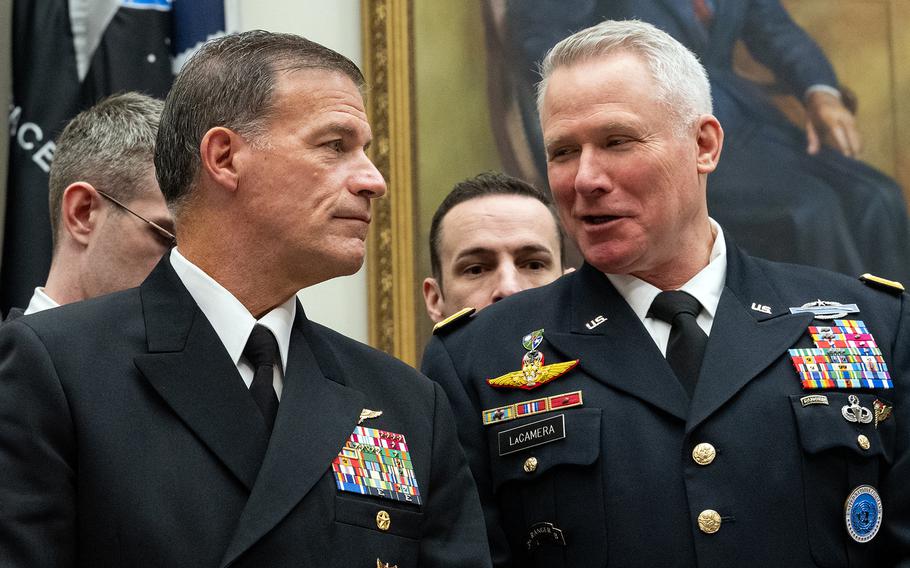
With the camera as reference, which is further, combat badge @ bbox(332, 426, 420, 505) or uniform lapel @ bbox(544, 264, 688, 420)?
uniform lapel @ bbox(544, 264, 688, 420)

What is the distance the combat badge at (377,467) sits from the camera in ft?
7.17

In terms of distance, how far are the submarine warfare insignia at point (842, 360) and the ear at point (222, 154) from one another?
1191 millimetres

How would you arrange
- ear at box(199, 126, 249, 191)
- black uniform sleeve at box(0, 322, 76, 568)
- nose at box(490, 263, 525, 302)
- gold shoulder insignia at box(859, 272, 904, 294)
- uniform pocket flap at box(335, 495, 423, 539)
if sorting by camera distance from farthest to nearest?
nose at box(490, 263, 525, 302), gold shoulder insignia at box(859, 272, 904, 294), ear at box(199, 126, 249, 191), uniform pocket flap at box(335, 495, 423, 539), black uniform sleeve at box(0, 322, 76, 568)

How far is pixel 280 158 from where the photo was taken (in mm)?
2293

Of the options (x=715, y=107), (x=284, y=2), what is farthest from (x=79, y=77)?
(x=715, y=107)

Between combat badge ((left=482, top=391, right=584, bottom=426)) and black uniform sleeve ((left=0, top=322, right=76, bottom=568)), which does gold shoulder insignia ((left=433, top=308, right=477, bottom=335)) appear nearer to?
combat badge ((left=482, top=391, right=584, bottom=426))

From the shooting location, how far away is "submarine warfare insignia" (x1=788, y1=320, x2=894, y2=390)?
2582 millimetres

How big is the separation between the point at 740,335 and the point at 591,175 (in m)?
0.45

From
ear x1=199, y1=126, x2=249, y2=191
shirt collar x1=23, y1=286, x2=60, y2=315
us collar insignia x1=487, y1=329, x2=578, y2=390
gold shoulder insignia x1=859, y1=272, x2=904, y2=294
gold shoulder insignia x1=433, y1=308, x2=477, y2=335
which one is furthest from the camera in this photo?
shirt collar x1=23, y1=286, x2=60, y2=315

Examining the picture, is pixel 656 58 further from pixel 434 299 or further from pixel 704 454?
pixel 434 299

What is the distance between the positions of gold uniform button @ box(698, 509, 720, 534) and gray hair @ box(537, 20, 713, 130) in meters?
0.81

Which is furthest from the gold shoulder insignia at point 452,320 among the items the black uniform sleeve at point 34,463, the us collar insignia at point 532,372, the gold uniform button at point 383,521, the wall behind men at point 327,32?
the wall behind men at point 327,32

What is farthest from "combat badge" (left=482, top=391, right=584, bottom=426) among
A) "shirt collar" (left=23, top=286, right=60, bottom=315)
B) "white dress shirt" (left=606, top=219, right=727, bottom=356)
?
"shirt collar" (left=23, top=286, right=60, bottom=315)

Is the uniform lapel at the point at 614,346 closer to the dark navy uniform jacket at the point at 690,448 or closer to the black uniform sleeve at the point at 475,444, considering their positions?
the dark navy uniform jacket at the point at 690,448
